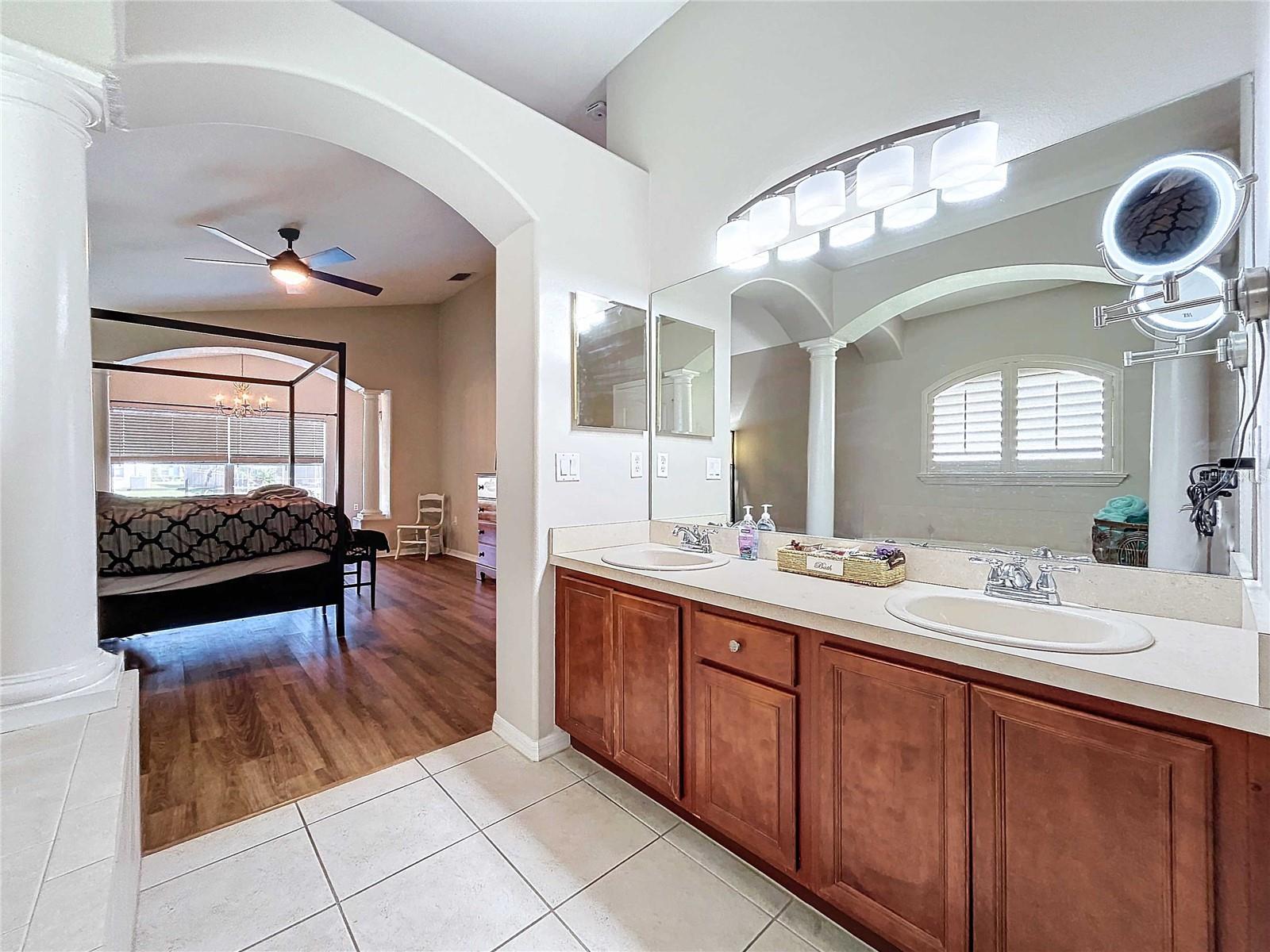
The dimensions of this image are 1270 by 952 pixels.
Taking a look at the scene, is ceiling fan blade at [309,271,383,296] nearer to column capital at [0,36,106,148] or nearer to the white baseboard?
column capital at [0,36,106,148]

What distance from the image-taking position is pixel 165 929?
4.53 ft

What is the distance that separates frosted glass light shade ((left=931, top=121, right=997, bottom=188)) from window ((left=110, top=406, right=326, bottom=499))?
26.9 ft

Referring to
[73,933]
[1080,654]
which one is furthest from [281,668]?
[1080,654]

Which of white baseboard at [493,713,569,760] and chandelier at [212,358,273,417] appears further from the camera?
chandelier at [212,358,273,417]

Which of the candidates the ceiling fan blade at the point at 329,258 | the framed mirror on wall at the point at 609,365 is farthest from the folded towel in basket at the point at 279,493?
the framed mirror on wall at the point at 609,365

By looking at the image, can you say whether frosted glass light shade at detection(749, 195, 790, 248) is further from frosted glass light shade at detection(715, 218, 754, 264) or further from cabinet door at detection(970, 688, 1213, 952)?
cabinet door at detection(970, 688, 1213, 952)

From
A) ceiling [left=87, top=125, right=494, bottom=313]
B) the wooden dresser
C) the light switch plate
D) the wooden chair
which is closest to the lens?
the light switch plate

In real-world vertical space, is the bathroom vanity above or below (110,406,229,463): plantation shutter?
below

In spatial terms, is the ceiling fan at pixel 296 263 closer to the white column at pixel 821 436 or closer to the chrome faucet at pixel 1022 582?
the white column at pixel 821 436

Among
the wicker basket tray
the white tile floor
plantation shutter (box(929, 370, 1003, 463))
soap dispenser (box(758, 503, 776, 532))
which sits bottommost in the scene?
the white tile floor

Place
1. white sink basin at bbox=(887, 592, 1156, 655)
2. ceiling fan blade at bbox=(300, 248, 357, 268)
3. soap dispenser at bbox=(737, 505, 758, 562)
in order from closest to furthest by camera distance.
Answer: white sink basin at bbox=(887, 592, 1156, 655), soap dispenser at bbox=(737, 505, 758, 562), ceiling fan blade at bbox=(300, 248, 357, 268)

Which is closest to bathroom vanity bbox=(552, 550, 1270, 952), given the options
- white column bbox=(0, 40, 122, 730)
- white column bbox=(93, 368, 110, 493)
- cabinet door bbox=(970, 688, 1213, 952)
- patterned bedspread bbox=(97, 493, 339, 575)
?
cabinet door bbox=(970, 688, 1213, 952)

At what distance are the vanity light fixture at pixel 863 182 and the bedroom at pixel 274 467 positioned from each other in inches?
95.7

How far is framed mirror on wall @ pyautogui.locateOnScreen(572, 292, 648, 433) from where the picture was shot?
233cm
